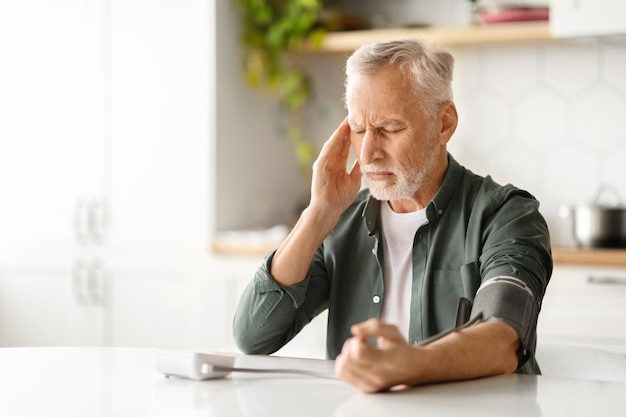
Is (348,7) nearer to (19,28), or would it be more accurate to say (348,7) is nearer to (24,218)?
(19,28)

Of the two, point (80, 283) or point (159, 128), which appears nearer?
point (159, 128)

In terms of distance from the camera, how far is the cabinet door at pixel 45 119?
3740 mm

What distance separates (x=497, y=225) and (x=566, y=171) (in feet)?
6.33

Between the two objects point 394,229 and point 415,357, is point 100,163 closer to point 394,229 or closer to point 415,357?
point 394,229

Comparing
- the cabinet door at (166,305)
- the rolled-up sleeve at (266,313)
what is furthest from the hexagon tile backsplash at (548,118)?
the rolled-up sleeve at (266,313)

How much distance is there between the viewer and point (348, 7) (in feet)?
13.3

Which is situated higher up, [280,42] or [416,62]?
[280,42]

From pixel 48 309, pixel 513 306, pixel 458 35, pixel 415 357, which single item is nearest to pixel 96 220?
pixel 48 309

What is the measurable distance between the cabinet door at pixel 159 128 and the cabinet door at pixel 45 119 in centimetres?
12

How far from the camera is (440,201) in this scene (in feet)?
6.71

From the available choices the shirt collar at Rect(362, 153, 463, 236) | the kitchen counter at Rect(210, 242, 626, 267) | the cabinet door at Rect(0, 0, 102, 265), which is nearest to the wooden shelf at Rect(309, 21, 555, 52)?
the kitchen counter at Rect(210, 242, 626, 267)

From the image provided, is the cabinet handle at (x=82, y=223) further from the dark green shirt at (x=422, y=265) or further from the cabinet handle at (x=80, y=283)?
the dark green shirt at (x=422, y=265)

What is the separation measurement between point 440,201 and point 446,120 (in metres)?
0.18

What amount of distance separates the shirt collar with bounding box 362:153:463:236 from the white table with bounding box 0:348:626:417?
0.51 m
